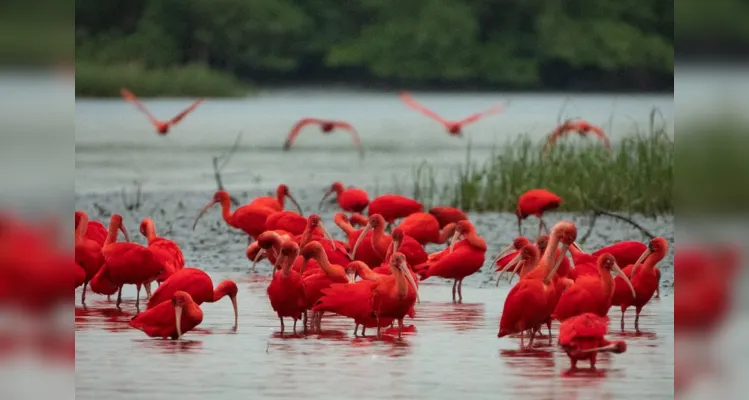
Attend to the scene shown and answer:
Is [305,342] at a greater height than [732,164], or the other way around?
[732,164]

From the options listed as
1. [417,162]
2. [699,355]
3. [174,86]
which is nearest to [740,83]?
[699,355]

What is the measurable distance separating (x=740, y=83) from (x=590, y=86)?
31.6m

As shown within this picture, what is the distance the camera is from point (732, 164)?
2.80 meters

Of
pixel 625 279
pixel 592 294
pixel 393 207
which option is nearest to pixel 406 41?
pixel 393 207

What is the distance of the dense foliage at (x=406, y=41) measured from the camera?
105 feet

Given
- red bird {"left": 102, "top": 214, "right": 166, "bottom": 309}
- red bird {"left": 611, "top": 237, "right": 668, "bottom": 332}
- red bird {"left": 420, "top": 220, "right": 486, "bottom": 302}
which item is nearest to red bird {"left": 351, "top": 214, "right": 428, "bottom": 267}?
red bird {"left": 420, "top": 220, "right": 486, "bottom": 302}

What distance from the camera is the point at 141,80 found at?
31531 mm

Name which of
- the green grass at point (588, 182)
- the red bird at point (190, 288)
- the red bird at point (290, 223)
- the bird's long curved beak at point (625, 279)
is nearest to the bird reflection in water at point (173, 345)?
the red bird at point (190, 288)

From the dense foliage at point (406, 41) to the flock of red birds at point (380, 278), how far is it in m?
25.5

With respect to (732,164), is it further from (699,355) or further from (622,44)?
(622,44)

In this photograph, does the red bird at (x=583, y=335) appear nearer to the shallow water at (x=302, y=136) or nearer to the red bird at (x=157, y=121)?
the shallow water at (x=302, y=136)

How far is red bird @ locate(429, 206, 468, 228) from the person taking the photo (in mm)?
7645

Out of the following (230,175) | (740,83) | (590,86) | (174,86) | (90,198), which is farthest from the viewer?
(590,86)

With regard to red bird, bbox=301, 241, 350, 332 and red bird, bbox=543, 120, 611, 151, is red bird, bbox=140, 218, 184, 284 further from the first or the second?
red bird, bbox=543, 120, 611, 151
